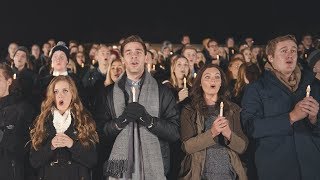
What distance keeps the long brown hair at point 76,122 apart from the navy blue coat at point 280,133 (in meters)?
1.30

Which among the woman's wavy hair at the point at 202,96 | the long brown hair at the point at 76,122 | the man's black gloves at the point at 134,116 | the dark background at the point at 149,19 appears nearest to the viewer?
the man's black gloves at the point at 134,116

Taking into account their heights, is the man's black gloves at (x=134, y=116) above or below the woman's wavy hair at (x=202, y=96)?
below

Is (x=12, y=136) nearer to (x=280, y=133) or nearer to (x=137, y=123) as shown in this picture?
(x=137, y=123)

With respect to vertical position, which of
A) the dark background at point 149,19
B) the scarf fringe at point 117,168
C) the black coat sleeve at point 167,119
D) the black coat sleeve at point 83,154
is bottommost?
the scarf fringe at point 117,168

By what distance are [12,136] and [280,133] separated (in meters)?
2.31

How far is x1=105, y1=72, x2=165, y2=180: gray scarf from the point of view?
3.80 meters

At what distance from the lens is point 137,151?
3830 millimetres

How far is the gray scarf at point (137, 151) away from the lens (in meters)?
3.80

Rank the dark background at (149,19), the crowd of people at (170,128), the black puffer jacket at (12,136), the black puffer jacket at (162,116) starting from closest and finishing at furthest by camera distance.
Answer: the crowd of people at (170,128) < the black puffer jacket at (162,116) < the black puffer jacket at (12,136) < the dark background at (149,19)

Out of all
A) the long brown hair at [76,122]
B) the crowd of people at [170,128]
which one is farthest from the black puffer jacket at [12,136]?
the long brown hair at [76,122]

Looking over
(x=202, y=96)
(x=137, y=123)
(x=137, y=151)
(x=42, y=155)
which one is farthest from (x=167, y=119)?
(x=42, y=155)

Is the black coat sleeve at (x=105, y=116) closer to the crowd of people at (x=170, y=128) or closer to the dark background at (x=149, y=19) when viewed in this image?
the crowd of people at (x=170, y=128)

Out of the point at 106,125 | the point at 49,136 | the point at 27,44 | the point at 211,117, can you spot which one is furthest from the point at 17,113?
the point at 27,44

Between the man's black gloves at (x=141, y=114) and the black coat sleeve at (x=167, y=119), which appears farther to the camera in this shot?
the black coat sleeve at (x=167, y=119)
